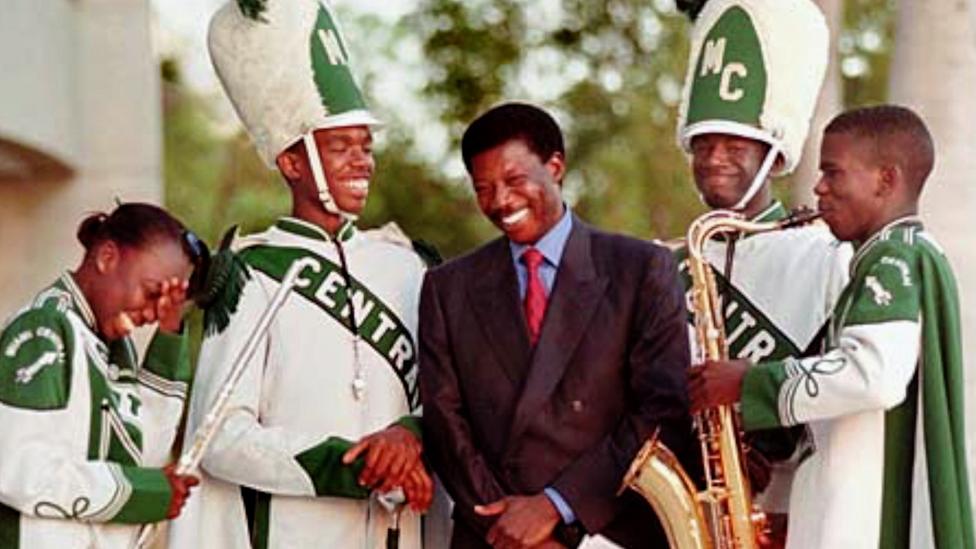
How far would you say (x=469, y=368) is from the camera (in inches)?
284

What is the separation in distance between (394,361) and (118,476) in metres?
1.06

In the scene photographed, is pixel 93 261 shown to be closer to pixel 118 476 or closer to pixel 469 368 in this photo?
pixel 118 476

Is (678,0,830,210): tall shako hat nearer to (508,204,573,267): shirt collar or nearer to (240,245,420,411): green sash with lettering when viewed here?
(508,204,573,267): shirt collar

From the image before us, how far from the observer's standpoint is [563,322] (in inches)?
282

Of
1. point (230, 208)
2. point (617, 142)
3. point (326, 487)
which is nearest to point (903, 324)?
point (326, 487)

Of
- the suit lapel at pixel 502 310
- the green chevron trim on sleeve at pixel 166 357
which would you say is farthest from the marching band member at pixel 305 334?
the suit lapel at pixel 502 310

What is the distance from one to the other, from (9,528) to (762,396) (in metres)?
1.97

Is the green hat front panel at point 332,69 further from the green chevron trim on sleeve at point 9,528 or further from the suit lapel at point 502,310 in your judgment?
the green chevron trim on sleeve at point 9,528

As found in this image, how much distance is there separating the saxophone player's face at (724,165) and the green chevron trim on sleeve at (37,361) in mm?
1970

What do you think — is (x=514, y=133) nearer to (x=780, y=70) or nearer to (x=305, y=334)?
(x=305, y=334)

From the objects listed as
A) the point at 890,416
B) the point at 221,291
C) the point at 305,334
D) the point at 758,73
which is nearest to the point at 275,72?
the point at 221,291

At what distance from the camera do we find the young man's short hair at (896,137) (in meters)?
7.01

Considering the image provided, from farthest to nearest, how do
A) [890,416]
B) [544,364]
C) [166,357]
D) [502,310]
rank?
1. [166,357]
2. [502,310]
3. [544,364]
4. [890,416]

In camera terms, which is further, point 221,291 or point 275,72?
point 275,72
